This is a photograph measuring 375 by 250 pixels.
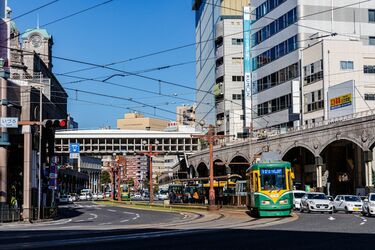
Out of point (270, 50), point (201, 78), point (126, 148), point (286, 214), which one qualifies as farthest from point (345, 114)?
point (201, 78)

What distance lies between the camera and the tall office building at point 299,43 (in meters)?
73.7

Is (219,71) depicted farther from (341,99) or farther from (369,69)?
(341,99)

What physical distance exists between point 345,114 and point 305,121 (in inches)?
435

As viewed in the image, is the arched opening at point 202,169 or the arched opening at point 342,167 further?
the arched opening at point 202,169

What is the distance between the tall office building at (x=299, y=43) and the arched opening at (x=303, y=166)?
3839 mm

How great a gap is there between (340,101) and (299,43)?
515 inches

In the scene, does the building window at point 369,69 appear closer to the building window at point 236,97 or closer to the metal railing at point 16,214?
the building window at point 236,97

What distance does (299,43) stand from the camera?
76062mm

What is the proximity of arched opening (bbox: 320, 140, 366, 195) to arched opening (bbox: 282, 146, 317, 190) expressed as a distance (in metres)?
2.62

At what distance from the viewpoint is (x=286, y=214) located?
33906mm

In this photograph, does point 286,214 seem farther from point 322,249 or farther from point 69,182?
point 69,182

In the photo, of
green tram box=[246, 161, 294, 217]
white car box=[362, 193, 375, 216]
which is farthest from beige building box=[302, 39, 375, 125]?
green tram box=[246, 161, 294, 217]

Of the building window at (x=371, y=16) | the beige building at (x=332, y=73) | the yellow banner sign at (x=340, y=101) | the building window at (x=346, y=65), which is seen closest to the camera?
the yellow banner sign at (x=340, y=101)

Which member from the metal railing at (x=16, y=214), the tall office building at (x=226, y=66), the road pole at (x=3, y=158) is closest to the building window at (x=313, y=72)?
the tall office building at (x=226, y=66)
